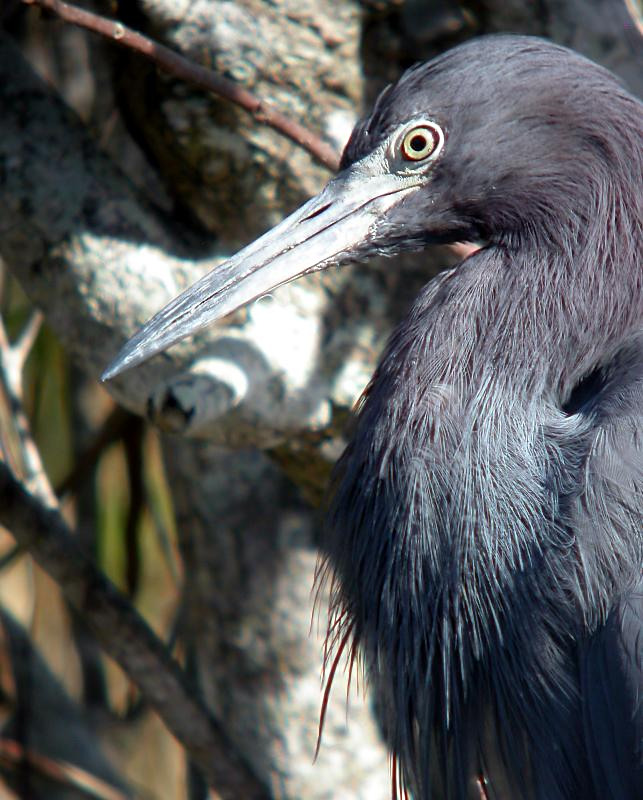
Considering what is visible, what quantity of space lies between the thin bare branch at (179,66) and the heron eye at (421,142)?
266 mm

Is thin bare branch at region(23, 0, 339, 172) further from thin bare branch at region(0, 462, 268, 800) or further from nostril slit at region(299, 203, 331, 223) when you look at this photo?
thin bare branch at region(0, 462, 268, 800)

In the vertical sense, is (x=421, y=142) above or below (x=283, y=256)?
above

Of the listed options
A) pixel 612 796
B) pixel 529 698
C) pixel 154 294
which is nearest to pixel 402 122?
pixel 154 294

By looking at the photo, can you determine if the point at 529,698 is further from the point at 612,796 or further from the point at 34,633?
the point at 34,633

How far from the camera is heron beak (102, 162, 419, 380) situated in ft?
5.52

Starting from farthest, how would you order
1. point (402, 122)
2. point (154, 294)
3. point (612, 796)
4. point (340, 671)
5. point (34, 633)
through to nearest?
1. point (34, 633)
2. point (340, 671)
3. point (154, 294)
4. point (402, 122)
5. point (612, 796)

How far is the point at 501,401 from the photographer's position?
63.6 inches

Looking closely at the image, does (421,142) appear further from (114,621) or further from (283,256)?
(114,621)

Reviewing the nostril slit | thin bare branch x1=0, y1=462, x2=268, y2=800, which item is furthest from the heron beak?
thin bare branch x1=0, y1=462, x2=268, y2=800

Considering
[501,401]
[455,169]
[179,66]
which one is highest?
[179,66]

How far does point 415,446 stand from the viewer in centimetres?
163

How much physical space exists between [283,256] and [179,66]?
39 cm

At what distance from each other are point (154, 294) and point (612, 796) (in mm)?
1172

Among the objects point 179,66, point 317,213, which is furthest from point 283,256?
point 179,66
